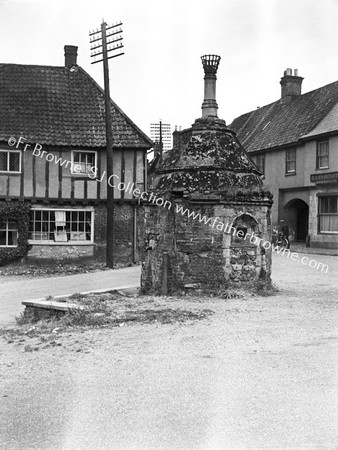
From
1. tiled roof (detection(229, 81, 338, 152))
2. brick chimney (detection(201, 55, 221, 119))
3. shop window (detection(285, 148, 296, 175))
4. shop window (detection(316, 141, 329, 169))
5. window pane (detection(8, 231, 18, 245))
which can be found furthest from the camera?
shop window (detection(285, 148, 296, 175))

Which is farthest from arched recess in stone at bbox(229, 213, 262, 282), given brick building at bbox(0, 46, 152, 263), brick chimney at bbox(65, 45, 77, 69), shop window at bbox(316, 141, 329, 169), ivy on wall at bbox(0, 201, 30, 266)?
brick chimney at bbox(65, 45, 77, 69)

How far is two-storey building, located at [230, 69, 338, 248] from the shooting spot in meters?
26.2

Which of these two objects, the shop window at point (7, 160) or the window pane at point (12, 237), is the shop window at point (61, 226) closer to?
the window pane at point (12, 237)

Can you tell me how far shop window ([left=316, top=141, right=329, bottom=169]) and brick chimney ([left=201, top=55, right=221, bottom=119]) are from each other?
15.1 meters

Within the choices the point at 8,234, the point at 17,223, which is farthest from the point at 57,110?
the point at 8,234

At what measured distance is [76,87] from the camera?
2394 cm

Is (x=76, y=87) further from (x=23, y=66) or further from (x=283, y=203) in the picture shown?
(x=283, y=203)

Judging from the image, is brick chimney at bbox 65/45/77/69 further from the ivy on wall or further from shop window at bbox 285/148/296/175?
shop window at bbox 285/148/296/175

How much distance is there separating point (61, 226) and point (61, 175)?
210cm

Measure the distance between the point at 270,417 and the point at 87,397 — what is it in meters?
1.90

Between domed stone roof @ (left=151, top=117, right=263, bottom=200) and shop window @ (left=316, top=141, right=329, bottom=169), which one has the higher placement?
shop window @ (left=316, top=141, right=329, bottom=169)

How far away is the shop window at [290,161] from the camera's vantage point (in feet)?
97.4

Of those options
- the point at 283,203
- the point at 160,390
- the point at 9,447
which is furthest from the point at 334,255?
the point at 9,447

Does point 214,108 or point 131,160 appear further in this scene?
point 131,160
